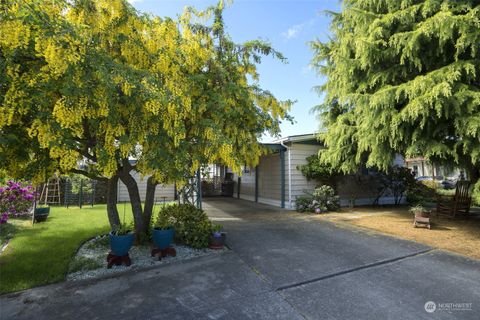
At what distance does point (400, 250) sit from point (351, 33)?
643cm

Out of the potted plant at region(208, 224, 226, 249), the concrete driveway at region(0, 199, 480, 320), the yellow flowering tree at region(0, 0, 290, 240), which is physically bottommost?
the concrete driveway at region(0, 199, 480, 320)

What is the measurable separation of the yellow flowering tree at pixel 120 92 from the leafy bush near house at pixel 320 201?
5.00 m

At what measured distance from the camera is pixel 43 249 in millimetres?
5871

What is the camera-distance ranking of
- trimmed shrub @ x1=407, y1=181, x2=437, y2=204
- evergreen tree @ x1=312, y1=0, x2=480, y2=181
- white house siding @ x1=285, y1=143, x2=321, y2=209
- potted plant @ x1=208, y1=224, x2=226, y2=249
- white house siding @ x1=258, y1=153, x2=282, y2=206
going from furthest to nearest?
1. trimmed shrub @ x1=407, y1=181, x2=437, y2=204
2. white house siding @ x1=258, y1=153, x2=282, y2=206
3. white house siding @ x1=285, y1=143, x2=321, y2=209
4. evergreen tree @ x1=312, y1=0, x2=480, y2=181
5. potted plant @ x1=208, y1=224, x2=226, y2=249

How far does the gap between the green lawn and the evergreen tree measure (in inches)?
300

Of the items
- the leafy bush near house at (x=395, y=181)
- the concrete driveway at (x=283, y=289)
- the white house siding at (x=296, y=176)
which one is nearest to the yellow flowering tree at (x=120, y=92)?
the concrete driveway at (x=283, y=289)

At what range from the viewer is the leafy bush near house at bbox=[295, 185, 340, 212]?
1071 cm

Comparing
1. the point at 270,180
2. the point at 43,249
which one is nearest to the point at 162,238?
the point at 43,249

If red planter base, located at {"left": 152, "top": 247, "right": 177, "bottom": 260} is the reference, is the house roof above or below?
above

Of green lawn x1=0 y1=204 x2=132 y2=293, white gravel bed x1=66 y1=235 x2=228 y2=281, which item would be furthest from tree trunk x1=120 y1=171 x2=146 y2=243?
green lawn x1=0 y1=204 x2=132 y2=293

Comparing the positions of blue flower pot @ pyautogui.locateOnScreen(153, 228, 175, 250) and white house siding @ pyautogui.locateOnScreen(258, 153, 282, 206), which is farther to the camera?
white house siding @ pyautogui.locateOnScreen(258, 153, 282, 206)

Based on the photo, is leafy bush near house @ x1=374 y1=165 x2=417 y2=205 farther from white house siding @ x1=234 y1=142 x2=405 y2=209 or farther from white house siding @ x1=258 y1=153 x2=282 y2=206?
white house siding @ x1=258 y1=153 x2=282 y2=206

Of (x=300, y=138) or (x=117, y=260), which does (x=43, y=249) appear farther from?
(x=300, y=138)

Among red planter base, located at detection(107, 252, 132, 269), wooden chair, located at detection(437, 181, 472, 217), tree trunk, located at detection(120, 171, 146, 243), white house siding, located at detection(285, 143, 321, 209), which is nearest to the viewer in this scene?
red planter base, located at detection(107, 252, 132, 269)
